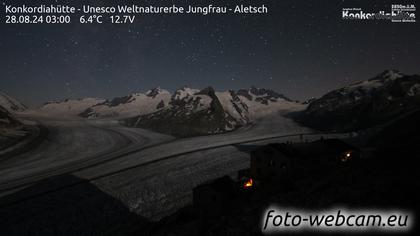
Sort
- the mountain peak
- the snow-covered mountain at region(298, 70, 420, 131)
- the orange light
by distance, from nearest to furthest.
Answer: the orange light → the snow-covered mountain at region(298, 70, 420, 131) → the mountain peak

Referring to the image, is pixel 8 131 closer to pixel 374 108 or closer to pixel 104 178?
pixel 104 178

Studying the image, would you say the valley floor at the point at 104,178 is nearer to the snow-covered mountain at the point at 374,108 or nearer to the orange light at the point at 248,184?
the orange light at the point at 248,184

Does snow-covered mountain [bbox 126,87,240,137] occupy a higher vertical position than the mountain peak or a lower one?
lower

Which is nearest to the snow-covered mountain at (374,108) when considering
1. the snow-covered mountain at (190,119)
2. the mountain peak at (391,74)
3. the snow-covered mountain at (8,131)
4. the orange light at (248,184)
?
the mountain peak at (391,74)

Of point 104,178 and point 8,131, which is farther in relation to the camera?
point 8,131

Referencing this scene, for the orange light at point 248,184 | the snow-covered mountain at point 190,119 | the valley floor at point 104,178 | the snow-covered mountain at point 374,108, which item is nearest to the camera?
the orange light at point 248,184

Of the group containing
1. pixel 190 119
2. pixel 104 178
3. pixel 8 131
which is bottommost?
pixel 104 178

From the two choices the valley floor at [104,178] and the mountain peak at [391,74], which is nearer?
the valley floor at [104,178]

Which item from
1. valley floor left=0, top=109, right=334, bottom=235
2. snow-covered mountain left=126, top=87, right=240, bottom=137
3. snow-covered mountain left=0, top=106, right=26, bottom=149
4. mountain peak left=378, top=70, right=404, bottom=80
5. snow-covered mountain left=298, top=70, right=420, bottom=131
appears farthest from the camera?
mountain peak left=378, top=70, right=404, bottom=80

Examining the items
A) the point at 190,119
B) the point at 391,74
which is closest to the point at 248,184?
the point at 190,119

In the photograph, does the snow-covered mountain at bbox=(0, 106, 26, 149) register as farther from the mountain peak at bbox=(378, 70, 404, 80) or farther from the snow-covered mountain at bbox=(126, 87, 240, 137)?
the mountain peak at bbox=(378, 70, 404, 80)

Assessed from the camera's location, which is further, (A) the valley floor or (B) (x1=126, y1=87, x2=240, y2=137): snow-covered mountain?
(B) (x1=126, y1=87, x2=240, y2=137): snow-covered mountain

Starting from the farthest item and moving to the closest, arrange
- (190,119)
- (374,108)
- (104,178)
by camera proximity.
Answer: (190,119)
(374,108)
(104,178)

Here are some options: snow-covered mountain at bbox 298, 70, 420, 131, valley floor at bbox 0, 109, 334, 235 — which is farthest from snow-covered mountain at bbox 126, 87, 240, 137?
snow-covered mountain at bbox 298, 70, 420, 131
